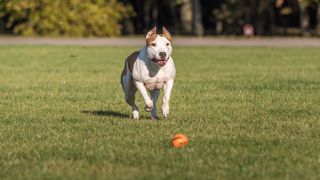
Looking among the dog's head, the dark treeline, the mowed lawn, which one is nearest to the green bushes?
the dark treeline

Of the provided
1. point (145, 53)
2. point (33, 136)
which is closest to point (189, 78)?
point (145, 53)

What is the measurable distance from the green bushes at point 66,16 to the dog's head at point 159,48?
3932 centimetres

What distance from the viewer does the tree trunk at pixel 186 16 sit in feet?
195

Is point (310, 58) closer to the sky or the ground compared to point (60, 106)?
closer to the ground

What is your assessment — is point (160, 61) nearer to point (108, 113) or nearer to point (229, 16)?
point (108, 113)

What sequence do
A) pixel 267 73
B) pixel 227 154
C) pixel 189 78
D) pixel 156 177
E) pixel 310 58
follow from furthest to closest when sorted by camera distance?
pixel 310 58 < pixel 267 73 < pixel 189 78 < pixel 227 154 < pixel 156 177

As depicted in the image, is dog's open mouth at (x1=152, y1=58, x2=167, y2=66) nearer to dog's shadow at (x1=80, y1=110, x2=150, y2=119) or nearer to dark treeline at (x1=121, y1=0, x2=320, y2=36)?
dog's shadow at (x1=80, y1=110, x2=150, y2=119)

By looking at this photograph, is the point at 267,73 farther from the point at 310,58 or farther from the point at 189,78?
the point at 310,58

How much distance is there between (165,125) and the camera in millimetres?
11398

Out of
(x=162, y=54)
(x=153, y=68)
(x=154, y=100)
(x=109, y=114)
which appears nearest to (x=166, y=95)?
(x=153, y=68)

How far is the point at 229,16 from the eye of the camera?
6331 cm

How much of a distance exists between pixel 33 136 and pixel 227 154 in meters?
2.76

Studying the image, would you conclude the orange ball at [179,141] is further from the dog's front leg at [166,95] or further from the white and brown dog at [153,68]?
the dog's front leg at [166,95]

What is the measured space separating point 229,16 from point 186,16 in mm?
4461
